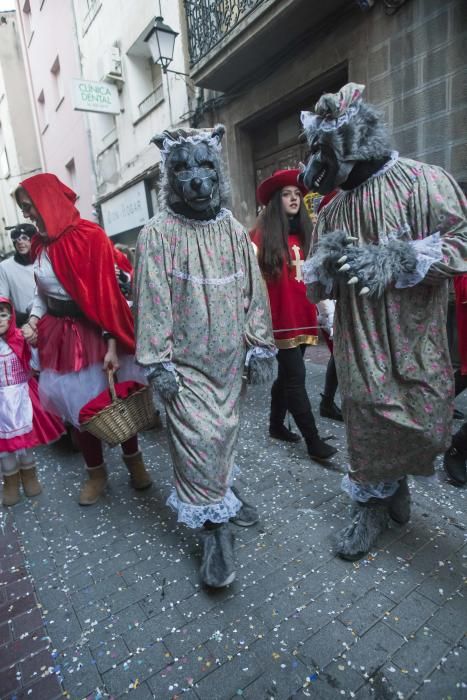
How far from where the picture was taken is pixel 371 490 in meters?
2.03

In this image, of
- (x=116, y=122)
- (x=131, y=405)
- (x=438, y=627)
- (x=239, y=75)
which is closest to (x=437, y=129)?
(x=239, y=75)

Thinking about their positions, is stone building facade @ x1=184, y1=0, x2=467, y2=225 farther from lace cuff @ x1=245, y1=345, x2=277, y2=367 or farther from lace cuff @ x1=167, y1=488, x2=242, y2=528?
lace cuff @ x1=167, y1=488, x2=242, y2=528

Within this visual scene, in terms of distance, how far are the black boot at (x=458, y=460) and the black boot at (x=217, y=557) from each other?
1.53 meters

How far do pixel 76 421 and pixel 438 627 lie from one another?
86.2 inches

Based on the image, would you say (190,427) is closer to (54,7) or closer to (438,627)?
(438,627)

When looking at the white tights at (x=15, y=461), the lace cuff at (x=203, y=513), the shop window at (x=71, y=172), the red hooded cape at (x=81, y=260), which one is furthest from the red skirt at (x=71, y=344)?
the shop window at (x=71, y=172)

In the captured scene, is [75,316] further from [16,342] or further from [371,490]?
[371,490]

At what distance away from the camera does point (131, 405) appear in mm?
2451

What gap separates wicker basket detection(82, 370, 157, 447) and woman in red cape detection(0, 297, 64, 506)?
28.5 inches

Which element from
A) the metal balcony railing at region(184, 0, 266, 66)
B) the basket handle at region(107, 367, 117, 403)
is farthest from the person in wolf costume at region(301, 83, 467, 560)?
the metal balcony railing at region(184, 0, 266, 66)

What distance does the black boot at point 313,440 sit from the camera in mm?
3021

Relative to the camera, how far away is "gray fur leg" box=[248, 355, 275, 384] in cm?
211

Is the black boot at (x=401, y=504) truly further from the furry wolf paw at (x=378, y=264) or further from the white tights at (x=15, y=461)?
the white tights at (x=15, y=461)

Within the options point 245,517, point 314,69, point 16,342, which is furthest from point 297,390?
point 314,69
